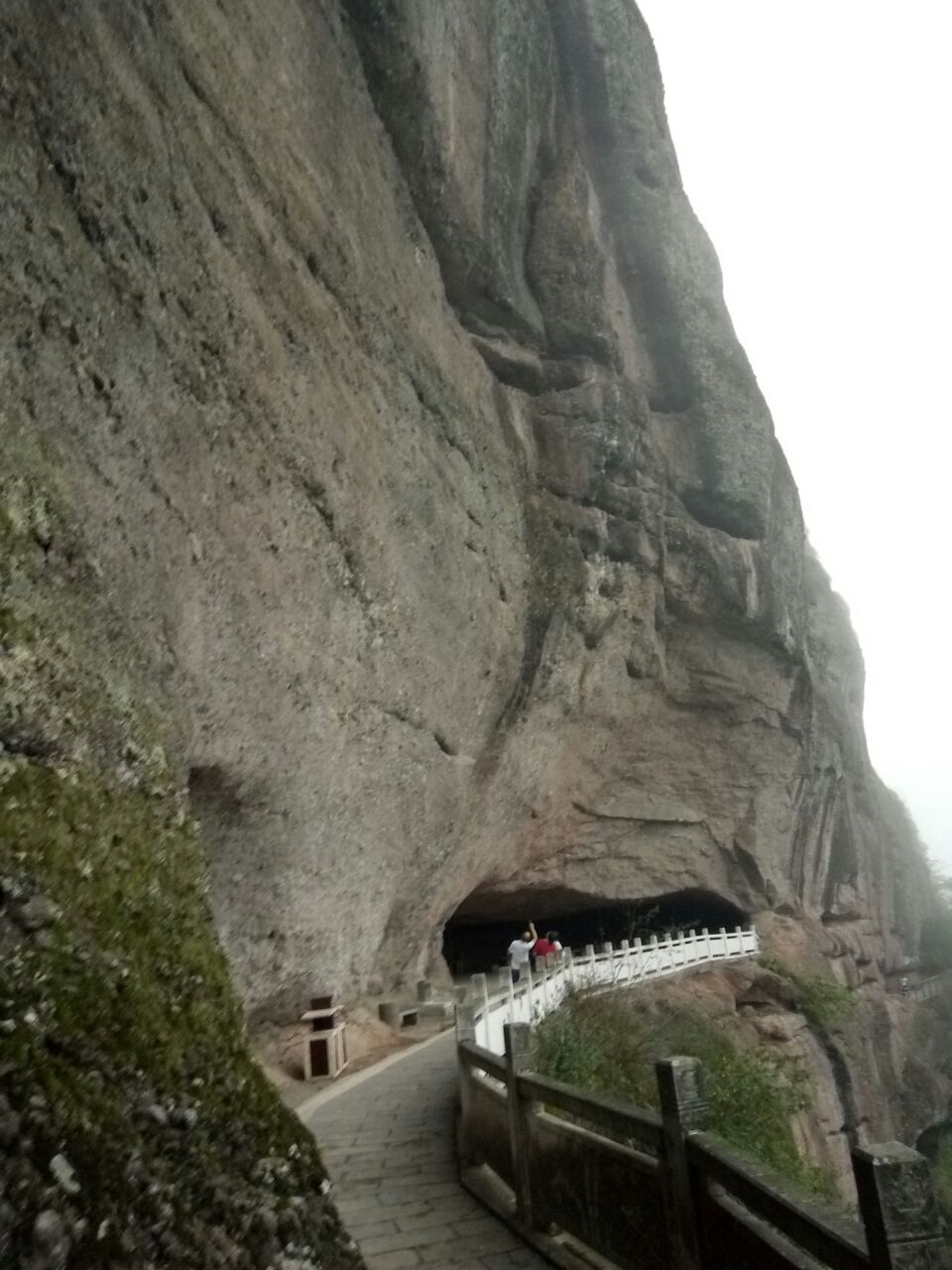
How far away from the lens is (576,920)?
994 inches

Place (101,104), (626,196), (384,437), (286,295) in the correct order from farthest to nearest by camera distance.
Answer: (626,196) → (384,437) → (286,295) → (101,104)

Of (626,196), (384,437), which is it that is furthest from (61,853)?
(626,196)

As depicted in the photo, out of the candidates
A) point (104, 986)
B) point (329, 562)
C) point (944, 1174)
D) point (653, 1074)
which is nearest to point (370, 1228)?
point (104, 986)

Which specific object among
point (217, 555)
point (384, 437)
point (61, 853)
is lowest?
point (61, 853)

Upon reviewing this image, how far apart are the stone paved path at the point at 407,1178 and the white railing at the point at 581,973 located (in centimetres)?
83

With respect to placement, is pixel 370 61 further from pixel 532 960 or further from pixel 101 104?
pixel 532 960

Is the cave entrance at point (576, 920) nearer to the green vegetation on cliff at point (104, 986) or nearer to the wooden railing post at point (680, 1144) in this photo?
the green vegetation on cliff at point (104, 986)

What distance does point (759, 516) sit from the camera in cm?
2133

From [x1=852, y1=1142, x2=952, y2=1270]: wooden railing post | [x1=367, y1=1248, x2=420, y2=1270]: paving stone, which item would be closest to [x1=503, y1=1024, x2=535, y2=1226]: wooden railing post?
[x1=367, y1=1248, x2=420, y2=1270]: paving stone

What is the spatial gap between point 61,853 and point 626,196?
20.5 m

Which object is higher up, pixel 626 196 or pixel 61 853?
pixel 626 196

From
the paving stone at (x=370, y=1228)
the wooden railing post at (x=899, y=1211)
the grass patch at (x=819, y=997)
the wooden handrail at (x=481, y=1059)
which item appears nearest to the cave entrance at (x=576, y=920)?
the grass patch at (x=819, y=997)

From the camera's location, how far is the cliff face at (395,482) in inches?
300

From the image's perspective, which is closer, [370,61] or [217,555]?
[217,555]
